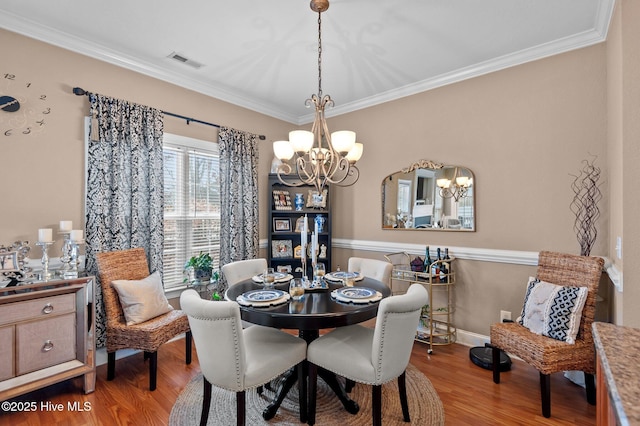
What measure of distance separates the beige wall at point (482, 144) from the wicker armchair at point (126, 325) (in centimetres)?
54

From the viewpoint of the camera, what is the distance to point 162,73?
3.32m

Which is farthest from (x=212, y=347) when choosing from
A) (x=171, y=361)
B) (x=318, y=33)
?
(x=318, y=33)

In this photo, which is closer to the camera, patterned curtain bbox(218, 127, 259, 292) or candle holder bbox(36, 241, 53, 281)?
candle holder bbox(36, 241, 53, 281)

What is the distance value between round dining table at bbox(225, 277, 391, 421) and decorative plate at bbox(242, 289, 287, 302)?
76mm

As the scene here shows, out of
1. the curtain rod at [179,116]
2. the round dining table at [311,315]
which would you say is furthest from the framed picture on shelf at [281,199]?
the round dining table at [311,315]

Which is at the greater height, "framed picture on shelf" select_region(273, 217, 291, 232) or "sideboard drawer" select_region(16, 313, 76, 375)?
"framed picture on shelf" select_region(273, 217, 291, 232)

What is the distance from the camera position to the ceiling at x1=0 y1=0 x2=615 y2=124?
2.36 metres

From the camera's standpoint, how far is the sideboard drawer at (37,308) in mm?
2137

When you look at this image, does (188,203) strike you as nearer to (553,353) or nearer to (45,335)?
(45,335)

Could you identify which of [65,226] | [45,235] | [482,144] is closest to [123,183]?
[65,226]

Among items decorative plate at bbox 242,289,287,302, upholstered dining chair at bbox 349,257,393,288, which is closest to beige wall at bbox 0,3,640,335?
upholstered dining chair at bbox 349,257,393,288

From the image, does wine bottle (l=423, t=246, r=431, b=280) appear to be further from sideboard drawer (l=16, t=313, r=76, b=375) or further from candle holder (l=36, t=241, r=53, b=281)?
candle holder (l=36, t=241, r=53, b=281)

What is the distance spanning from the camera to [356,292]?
2318 millimetres

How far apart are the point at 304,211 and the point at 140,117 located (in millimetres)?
2198
